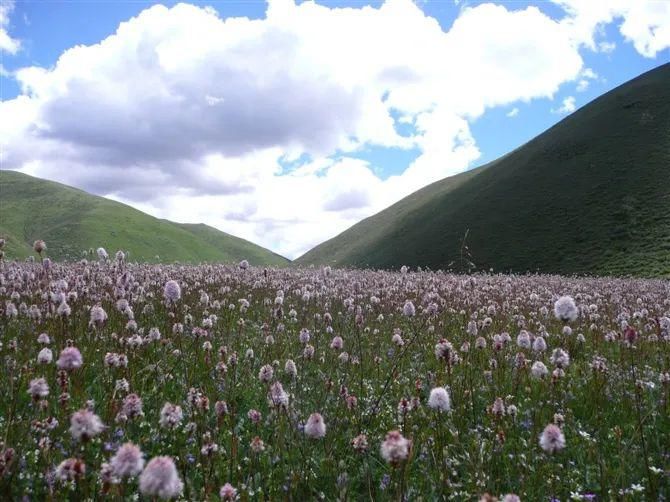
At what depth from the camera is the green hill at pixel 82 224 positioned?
131 meters

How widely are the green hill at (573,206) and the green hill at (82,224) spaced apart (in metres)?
43.3

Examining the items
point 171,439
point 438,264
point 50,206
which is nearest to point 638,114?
point 438,264

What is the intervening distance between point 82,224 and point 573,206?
433ft

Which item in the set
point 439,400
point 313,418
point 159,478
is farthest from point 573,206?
point 159,478

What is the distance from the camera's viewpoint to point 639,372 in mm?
7887

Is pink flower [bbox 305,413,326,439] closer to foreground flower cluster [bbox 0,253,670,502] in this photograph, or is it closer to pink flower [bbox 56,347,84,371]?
foreground flower cluster [bbox 0,253,670,502]

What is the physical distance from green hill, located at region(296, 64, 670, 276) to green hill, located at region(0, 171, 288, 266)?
43.3 m

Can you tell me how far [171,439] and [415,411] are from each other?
2.86m

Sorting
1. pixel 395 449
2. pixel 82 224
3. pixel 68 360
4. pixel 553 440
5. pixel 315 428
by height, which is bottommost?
pixel 553 440

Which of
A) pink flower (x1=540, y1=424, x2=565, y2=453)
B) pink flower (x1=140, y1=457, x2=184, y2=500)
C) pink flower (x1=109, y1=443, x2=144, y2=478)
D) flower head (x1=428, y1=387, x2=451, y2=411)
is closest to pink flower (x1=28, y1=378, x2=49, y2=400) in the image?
pink flower (x1=109, y1=443, x2=144, y2=478)

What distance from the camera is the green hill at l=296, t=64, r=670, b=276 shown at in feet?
233

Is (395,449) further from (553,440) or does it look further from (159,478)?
(553,440)

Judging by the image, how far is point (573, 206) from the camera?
279ft

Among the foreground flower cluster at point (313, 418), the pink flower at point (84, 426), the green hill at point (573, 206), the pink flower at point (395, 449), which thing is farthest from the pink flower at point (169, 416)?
the green hill at point (573, 206)
